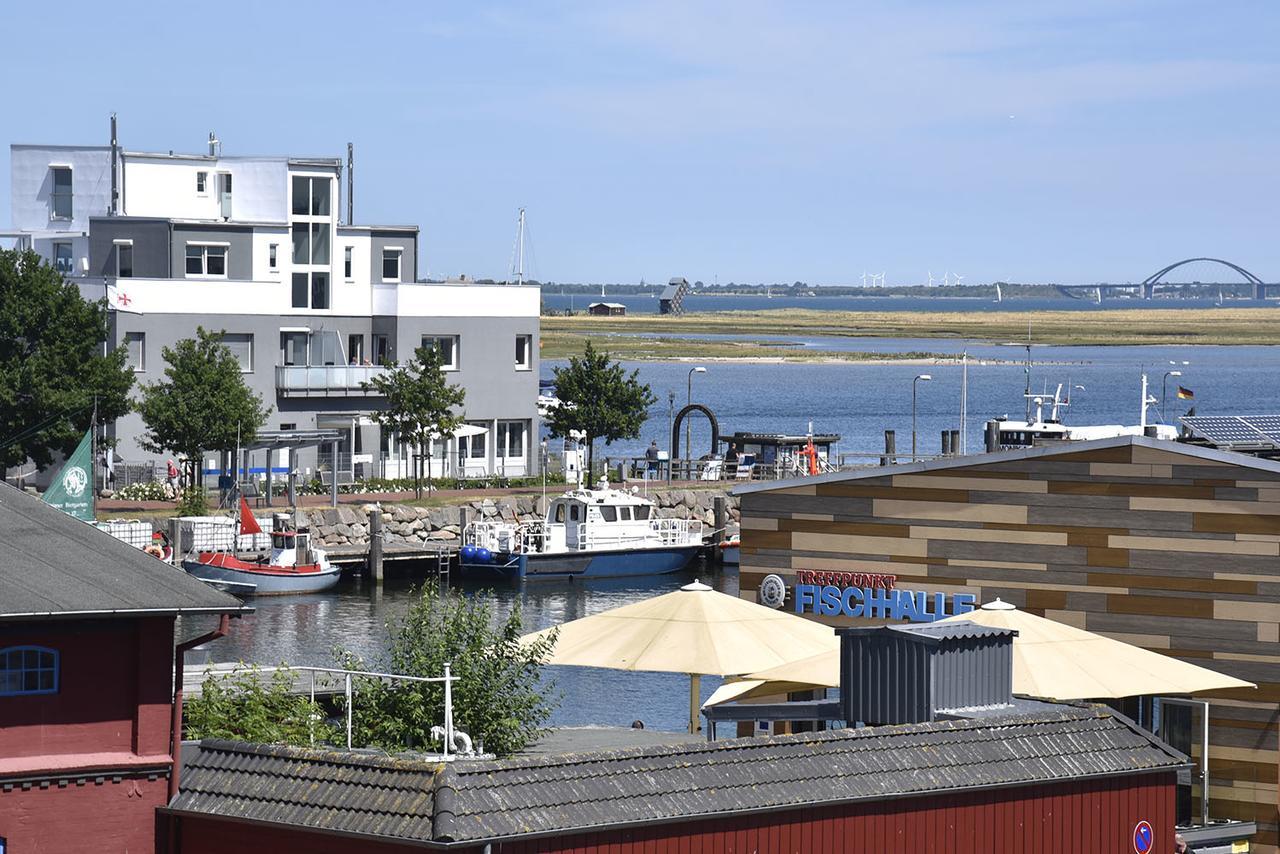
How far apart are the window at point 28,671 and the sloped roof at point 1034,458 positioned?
1266cm

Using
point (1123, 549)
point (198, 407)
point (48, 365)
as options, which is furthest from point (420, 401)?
point (1123, 549)

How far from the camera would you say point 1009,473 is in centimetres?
2769

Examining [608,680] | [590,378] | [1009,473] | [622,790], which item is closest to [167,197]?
[590,378]

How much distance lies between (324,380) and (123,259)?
8964 mm

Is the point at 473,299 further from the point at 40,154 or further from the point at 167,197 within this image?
the point at 40,154

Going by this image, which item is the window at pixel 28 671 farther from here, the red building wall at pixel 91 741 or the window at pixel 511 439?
the window at pixel 511 439

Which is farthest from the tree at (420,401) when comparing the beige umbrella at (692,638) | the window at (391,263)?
the beige umbrella at (692,638)

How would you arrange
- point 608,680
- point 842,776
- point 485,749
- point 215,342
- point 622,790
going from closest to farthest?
point 622,790 → point 842,776 → point 485,749 → point 608,680 → point 215,342

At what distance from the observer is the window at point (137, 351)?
72812 millimetres

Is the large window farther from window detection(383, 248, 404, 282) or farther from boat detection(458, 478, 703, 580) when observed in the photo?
boat detection(458, 478, 703, 580)

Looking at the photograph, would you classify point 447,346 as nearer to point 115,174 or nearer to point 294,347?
point 294,347

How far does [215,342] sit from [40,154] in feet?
67.2

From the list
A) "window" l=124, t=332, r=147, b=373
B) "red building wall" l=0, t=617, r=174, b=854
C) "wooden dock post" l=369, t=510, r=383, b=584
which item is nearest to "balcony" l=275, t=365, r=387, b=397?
"window" l=124, t=332, r=147, b=373

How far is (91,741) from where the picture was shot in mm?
16875
